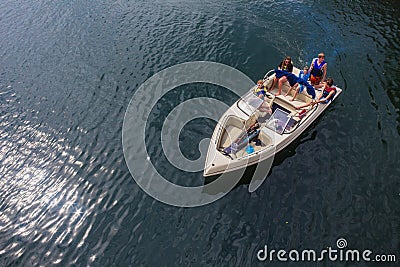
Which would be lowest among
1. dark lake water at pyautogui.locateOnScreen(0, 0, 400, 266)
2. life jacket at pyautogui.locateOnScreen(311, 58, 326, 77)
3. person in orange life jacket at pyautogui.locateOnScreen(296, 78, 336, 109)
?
dark lake water at pyautogui.locateOnScreen(0, 0, 400, 266)

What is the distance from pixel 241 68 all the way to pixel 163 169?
13209 millimetres

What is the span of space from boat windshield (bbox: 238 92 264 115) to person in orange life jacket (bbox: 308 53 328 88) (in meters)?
5.33

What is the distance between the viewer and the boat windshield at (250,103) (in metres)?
20.8

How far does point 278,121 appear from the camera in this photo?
20.2m

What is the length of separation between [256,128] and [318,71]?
7.61m

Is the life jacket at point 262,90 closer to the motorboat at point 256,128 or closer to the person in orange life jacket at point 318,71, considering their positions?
the motorboat at point 256,128

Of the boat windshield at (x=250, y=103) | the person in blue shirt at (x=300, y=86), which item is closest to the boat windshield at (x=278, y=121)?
the boat windshield at (x=250, y=103)

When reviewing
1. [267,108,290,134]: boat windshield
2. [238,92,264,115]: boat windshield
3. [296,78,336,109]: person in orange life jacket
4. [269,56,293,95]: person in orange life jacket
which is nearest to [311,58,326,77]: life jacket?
[296,78,336,109]: person in orange life jacket

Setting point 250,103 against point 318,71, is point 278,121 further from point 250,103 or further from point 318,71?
point 318,71

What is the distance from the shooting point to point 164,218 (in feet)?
57.0

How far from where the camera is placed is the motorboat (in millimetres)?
18391

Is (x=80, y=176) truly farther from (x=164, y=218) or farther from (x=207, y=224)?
(x=207, y=224)

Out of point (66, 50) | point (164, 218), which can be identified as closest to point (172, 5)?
point (66, 50)

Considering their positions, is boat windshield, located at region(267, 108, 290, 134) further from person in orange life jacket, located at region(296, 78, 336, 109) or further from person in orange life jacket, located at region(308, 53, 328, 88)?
person in orange life jacket, located at region(308, 53, 328, 88)
